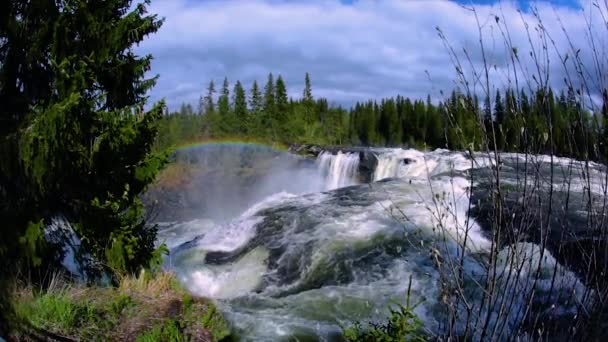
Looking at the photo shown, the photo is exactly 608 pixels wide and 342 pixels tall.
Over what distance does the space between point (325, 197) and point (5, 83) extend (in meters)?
8.55

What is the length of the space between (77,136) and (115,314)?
2156mm

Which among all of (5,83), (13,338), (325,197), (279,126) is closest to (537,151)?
(13,338)

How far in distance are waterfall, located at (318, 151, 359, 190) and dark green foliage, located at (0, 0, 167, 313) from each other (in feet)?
67.5

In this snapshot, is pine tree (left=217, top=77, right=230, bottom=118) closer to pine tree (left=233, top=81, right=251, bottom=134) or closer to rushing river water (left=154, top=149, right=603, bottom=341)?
pine tree (left=233, top=81, right=251, bottom=134)

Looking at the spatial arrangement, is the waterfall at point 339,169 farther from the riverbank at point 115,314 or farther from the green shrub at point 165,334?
the green shrub at point 165,334

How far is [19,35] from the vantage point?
6586 mm

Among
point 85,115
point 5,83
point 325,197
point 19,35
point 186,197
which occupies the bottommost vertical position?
point 186,197

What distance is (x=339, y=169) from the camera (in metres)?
28.9

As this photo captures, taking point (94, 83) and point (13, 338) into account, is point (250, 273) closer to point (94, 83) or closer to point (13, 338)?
point (94, 83)

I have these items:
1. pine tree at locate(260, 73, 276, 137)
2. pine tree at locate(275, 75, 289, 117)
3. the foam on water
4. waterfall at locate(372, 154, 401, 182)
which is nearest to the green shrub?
the foam on water

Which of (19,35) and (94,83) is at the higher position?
(19,35)

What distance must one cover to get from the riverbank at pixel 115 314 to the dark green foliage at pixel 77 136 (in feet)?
2.48

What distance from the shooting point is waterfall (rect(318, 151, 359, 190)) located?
27.5 m

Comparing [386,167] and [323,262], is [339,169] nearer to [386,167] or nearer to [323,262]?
[386,167]
